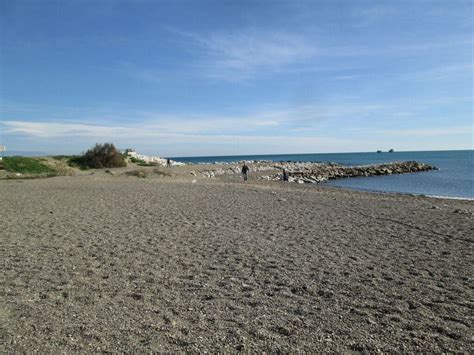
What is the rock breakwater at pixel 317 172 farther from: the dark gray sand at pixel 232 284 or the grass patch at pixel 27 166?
the dark gray sand at pixel 232 284

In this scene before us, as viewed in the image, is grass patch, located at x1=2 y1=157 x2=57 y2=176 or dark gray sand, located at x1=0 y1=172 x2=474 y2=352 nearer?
dark gray sand, located at x1=0 y1=172 x2=474 y2=352

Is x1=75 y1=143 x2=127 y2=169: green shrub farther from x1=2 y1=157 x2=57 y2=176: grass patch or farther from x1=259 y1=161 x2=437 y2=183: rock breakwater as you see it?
x1=259 y1=161 x2=437 y2=183: rock breakwater

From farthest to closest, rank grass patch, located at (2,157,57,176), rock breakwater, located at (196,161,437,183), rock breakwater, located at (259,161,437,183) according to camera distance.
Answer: rock breakwater, located at (196,161,437,183)
rock breakwater, located at (259,161,437,183)
grass patch, located at (2,157,57,176)

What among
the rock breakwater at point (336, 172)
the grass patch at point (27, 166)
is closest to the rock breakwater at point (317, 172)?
the rock breakwater at point (336, 172)

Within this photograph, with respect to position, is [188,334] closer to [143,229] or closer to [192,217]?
[143,229]

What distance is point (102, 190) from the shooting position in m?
21.2

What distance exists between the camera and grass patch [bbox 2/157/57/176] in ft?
103

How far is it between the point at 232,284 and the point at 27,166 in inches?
1258

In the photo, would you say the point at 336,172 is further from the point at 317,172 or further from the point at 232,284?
the point at 232,284

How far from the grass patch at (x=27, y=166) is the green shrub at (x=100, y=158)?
23.9 ft

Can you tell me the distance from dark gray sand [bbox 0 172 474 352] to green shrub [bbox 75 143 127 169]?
30.1m

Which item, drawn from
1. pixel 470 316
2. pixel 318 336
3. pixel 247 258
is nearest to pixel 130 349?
pixel 318 336

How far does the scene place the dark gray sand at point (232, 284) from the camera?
4.71 m

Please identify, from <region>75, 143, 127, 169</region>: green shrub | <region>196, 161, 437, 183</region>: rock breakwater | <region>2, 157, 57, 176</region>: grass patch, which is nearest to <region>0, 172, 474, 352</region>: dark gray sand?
<region>2, 157, 57, 176</region>: grass patch
